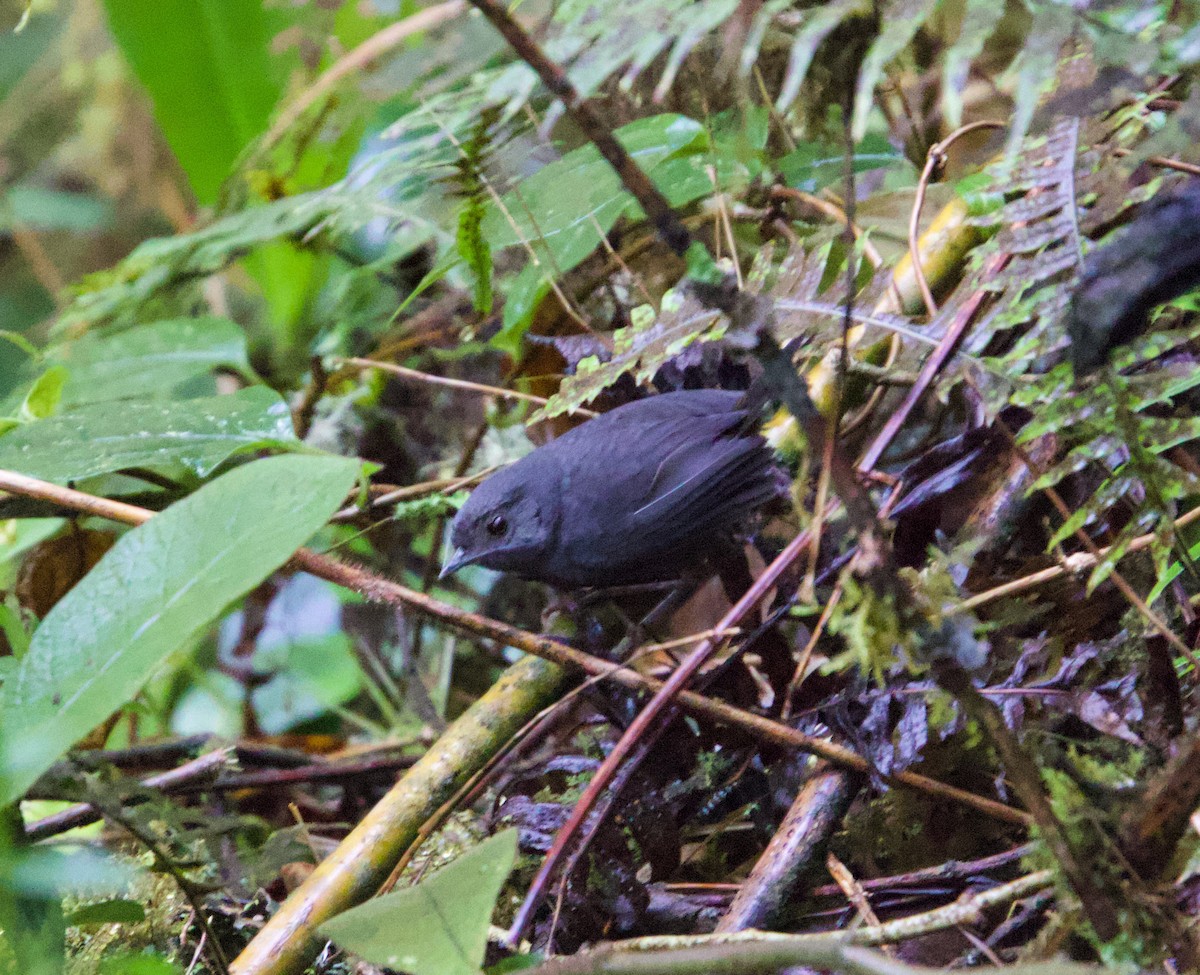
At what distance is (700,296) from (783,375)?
0.11 m

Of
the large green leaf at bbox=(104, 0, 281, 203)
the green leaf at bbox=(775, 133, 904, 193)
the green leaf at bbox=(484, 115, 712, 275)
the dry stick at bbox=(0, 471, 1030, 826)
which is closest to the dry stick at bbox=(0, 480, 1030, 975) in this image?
the dry stick at bbox=(0, 471, 1030, 826)

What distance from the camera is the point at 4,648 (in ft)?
6.82

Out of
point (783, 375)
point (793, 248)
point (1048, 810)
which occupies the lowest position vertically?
point (1048, 810)

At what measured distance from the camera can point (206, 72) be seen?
3.50 metres

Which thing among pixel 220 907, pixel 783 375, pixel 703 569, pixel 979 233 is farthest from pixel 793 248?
pixel 220 907

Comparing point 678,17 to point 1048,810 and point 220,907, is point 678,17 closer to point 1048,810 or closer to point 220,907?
point 1048,810

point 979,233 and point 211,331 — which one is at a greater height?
point 211,331

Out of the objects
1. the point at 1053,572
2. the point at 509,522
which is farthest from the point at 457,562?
the point at 1053,572

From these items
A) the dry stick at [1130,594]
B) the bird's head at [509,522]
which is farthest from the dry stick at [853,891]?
the bird's head at [509,522]

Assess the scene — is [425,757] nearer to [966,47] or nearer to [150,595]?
[150,595]

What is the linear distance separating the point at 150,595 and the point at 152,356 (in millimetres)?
1768

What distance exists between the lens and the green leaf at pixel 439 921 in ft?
3.18

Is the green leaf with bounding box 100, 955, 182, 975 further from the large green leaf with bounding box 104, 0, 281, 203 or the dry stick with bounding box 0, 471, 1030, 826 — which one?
the large green leaf with bounding box 104, 0, 281, 203

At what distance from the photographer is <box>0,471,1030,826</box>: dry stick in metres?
1.33
